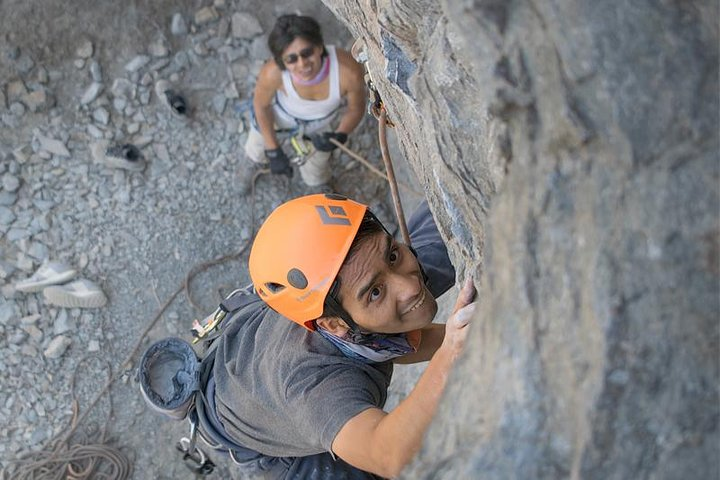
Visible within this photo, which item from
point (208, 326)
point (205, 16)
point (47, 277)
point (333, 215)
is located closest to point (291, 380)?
point (333, 215)

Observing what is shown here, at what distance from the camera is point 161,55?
7566mm

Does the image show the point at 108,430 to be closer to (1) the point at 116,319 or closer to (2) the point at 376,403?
(1) the point at 116,319

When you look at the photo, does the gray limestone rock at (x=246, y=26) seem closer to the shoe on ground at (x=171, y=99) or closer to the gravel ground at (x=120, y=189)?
the gravel ground at (x=120, y=189)

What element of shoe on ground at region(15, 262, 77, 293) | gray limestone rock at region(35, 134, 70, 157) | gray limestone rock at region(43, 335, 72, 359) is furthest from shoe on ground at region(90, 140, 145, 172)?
gray limestone rock at region(43, 335, 72, 359)

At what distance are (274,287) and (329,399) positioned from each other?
56 centimetres

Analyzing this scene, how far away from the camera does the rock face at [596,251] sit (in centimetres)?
144

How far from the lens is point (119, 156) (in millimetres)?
7082

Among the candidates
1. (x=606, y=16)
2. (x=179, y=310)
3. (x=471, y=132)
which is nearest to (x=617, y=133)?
(x=606, y=16)

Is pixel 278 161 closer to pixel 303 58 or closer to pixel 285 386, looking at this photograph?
pixel 303 58

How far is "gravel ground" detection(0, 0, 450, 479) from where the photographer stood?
21.7 ft

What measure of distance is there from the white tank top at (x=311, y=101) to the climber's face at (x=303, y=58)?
0.15 m

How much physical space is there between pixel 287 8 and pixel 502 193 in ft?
20.6

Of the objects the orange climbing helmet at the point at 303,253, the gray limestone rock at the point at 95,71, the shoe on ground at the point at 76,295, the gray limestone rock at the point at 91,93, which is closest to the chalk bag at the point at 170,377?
the orange climbing helmet at the point at 303,253

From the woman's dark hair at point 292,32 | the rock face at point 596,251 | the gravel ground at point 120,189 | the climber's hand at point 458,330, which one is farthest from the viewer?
the gravel ground at point 120,189
